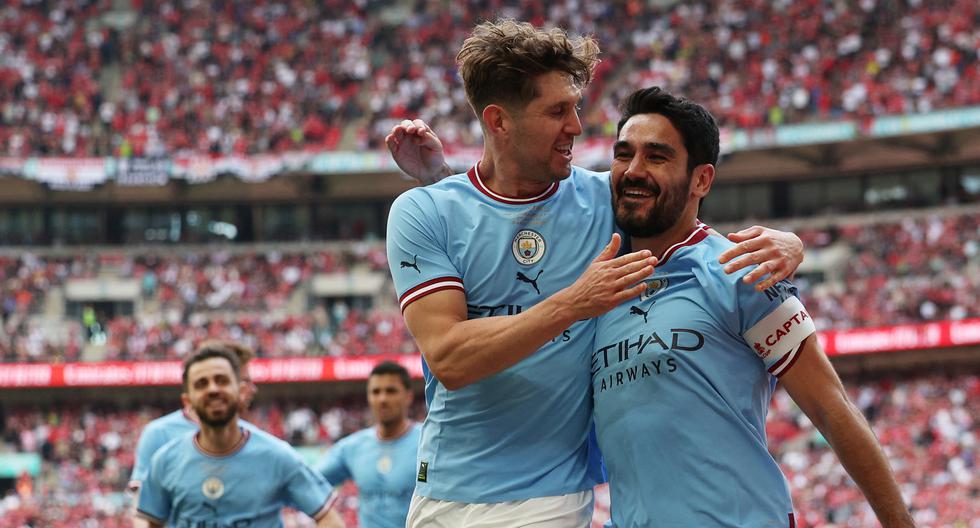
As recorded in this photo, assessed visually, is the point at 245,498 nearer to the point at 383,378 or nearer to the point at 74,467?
the point at 383,378

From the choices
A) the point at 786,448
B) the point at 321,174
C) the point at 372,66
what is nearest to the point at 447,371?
the point at 786,448

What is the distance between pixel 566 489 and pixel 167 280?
31.6m

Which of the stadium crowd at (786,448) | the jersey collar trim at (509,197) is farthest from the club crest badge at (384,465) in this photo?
the stadium crowd at (786,448)

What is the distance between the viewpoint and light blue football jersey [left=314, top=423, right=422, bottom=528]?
28.8 ft

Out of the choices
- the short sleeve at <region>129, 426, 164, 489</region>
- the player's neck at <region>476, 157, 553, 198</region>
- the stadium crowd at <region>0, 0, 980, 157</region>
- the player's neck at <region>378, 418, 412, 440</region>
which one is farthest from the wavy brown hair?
the stadium crowd at <region>0, 0, 980, 157</region>

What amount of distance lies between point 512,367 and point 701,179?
947 millimetres

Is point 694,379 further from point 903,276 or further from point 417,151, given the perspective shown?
point 903,276

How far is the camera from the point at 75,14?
39.3m

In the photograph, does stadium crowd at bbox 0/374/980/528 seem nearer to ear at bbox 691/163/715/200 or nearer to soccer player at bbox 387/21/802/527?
ear at bbox 691/163/715/200

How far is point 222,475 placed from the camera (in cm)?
743

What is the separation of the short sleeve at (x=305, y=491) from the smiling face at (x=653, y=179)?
4.06m

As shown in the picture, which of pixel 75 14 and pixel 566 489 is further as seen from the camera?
pixel 75 14

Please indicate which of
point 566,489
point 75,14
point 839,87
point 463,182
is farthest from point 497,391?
point 75,14

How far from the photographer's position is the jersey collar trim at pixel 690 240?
4.16m
